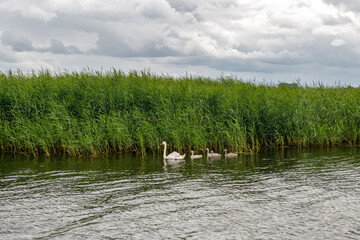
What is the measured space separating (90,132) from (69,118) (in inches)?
70.9

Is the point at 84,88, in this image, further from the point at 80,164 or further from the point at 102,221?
the point at 102,221

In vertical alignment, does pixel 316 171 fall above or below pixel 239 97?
below

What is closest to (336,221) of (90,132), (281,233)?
(281,233)

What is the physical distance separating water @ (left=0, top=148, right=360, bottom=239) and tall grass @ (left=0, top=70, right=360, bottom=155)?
2.40 meters

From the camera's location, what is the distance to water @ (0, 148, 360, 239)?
720 centimetres

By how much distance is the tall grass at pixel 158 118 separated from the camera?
55.1 feet

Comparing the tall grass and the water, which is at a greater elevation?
the tall grass

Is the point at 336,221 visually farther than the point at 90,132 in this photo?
No

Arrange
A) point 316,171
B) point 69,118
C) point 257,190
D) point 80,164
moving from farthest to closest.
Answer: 1. point 69,118
2. point 80,164
3. point 316,171
4. point 257,190

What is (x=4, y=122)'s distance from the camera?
60.2 ft

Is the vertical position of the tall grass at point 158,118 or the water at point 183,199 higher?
the tall grass at point 158,118

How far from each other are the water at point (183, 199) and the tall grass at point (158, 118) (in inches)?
94.5

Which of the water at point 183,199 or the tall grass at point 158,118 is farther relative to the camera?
the tall grass at point 158,118

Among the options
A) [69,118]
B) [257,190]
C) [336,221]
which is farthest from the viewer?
[69,118]
